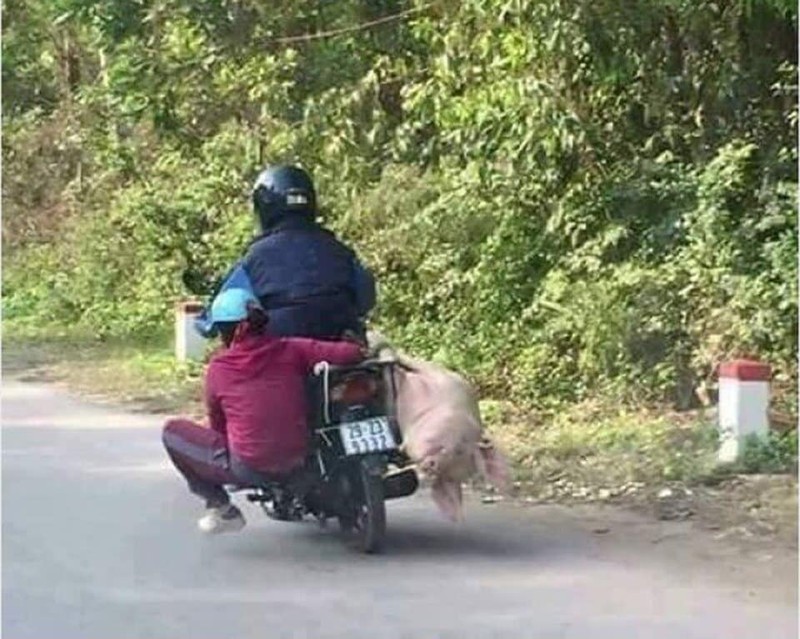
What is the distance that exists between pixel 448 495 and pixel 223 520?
114 cm

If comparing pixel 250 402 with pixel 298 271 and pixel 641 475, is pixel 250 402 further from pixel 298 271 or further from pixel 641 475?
pixel 641 475

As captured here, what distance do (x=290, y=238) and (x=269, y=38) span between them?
20.5ft

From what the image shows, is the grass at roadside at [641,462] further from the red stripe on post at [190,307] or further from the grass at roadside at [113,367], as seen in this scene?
the red stripe on post at [190,307]

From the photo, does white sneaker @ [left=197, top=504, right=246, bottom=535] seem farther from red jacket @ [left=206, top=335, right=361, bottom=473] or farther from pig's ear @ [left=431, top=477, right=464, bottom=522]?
pig's ear @ [left=431, top=477, right=464, bottom=522]

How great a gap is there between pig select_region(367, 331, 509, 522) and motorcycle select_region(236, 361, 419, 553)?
81mm

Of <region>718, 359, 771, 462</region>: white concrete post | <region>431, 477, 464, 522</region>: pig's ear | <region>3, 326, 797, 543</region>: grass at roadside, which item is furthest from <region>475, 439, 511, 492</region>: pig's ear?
<region>718, 359, 771, 462</region>: white concrete post

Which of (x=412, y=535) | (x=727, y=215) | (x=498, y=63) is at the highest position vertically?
(x=498, y=63)

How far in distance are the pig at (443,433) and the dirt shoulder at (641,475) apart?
121 centimetres

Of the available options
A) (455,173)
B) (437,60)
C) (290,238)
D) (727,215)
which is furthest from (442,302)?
(290,238)

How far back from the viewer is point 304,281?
26.0 feet

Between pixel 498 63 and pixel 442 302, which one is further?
pixel 442 302

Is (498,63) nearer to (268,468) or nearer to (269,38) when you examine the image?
(269,38)

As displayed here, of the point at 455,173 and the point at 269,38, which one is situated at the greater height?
the point at 269,38

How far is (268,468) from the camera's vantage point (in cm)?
754
